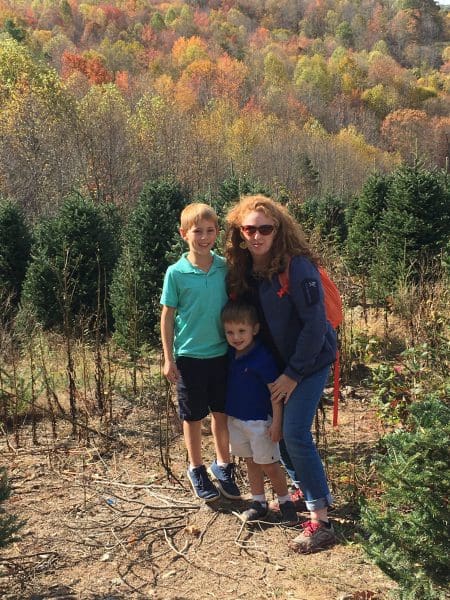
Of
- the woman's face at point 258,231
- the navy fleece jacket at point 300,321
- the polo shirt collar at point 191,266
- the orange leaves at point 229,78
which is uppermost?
the orange leaves at point 229,78

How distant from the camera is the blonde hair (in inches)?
120

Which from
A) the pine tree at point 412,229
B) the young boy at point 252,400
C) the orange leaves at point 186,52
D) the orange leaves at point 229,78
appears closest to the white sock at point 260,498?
the young boy at point 252,400

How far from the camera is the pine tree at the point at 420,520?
7.47 feet

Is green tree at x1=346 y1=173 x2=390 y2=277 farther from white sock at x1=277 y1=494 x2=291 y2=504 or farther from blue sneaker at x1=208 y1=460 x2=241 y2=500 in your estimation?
white sock at x1=277 y1=494 x2=291 y2=504

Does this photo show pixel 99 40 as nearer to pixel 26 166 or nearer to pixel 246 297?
pixel 26 166

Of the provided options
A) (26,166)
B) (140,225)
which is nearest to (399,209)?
(140,225)

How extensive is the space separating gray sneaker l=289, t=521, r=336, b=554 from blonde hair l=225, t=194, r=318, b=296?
1.28 meters

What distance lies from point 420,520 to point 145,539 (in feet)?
5.48

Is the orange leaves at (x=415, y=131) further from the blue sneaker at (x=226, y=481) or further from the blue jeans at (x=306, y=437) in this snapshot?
the blue jeans at (x=306, y=437)

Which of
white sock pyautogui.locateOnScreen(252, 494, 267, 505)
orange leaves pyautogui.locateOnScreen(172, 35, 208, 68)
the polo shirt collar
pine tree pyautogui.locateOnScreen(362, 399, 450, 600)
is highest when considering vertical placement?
orange leaves pyautogui.locateOnScreen(172, 35, 208, 68)

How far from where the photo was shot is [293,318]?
3.06m

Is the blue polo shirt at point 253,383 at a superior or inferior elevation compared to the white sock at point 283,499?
superior

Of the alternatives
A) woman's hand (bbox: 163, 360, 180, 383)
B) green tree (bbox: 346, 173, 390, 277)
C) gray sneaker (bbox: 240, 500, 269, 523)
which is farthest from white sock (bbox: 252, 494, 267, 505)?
green tree (bbox: 346, 173, 390, 277)

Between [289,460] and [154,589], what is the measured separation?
1003 mm
